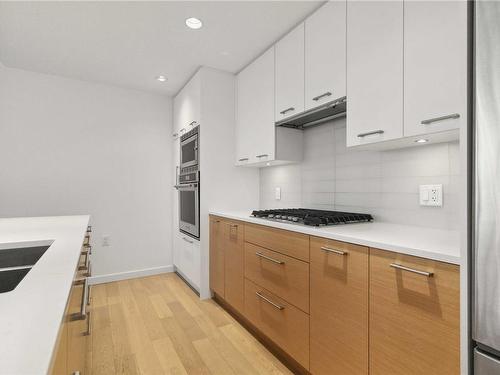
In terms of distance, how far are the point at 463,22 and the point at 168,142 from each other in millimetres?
3343

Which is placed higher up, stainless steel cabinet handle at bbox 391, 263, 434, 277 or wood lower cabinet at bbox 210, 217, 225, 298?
stainless steel cabinet handle at bbox 391, 263, 434, 277

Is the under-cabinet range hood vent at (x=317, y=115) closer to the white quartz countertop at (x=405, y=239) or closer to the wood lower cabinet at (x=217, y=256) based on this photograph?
the white quartz countertop at (x=405, y=239)

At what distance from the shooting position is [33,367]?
37cm

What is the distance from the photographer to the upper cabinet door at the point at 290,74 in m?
2.02

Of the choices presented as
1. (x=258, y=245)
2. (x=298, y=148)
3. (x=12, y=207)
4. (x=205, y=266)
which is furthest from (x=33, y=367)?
(x=12, y=207)

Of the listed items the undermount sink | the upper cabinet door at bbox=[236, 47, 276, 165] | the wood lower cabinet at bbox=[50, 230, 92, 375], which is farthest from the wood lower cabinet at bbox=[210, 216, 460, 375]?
the undermount sink

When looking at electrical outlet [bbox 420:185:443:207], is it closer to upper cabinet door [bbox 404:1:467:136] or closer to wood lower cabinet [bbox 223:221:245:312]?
upper cabinet door [bbox 404:1:467:136]

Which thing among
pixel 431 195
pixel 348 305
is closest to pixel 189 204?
pixel 348 305

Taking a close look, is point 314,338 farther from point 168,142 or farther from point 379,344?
point 168,142

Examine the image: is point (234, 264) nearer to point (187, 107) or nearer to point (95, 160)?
point (187, 107)

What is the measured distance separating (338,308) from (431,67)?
1.17 m

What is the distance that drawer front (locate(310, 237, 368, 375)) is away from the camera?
48.5 inches

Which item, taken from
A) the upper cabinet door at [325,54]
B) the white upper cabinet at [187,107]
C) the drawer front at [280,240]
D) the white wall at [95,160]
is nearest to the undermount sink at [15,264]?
the drawer front at [280,240]

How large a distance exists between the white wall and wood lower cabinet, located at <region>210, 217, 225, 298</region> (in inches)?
46.8
